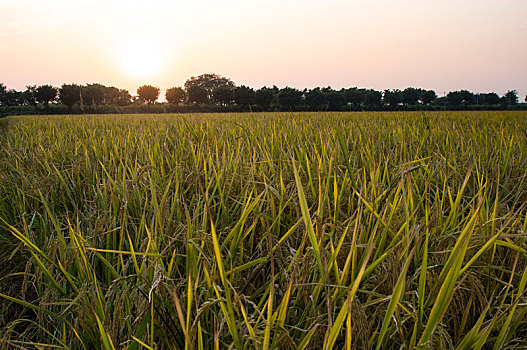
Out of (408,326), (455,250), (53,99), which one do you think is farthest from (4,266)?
(53,99)

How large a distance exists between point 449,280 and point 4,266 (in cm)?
152

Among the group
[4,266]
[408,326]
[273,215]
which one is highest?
[273,215]

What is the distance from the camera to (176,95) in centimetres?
6888

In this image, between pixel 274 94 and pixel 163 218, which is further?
pixel 274 94

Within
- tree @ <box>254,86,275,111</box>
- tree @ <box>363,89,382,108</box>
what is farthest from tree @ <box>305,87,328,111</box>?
tree @ <box>363,89,382,108</box>

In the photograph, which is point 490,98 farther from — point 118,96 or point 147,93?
point 118,96

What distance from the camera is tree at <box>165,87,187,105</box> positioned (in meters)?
68.8

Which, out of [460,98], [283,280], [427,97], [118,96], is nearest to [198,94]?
[118,96]

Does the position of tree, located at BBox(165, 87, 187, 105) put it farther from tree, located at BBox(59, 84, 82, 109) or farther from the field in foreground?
the field in foreground

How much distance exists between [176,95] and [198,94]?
8070 millimetres

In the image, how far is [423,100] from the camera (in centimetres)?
8131

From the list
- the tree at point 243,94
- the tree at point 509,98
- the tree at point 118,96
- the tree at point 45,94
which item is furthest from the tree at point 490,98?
the tree at point 45,94

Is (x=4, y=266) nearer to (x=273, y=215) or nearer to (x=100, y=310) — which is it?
(x=100, y=310)

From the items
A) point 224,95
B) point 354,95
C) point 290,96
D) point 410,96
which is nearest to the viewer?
point 290,96
